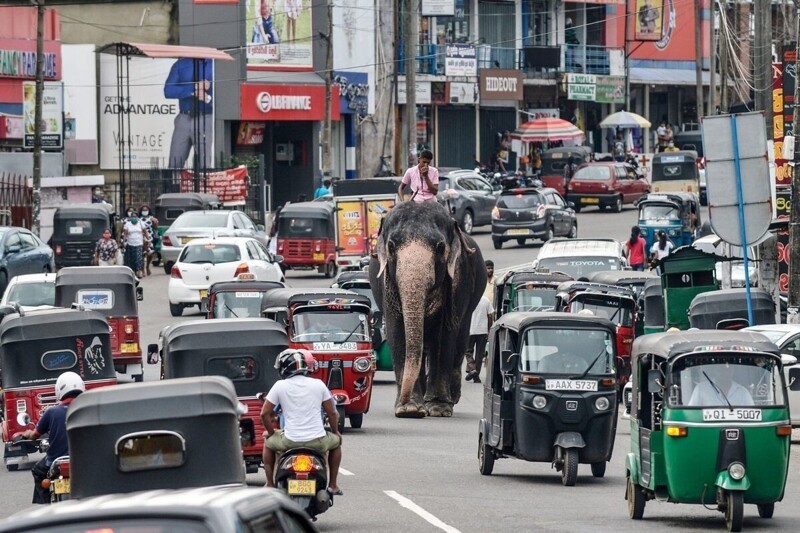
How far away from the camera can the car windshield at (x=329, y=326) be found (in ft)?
69.7

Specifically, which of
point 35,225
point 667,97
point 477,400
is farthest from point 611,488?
point 667,97

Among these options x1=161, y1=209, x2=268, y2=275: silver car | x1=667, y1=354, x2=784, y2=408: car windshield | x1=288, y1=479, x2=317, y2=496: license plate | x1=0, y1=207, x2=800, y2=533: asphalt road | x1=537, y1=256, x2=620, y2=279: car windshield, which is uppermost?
x1=161, y1=209, x2=268, y2=275: silver car

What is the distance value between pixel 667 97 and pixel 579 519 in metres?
79.7

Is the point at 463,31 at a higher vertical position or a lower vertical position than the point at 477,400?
higher

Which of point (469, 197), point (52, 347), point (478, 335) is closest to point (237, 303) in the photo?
point (478, 335)

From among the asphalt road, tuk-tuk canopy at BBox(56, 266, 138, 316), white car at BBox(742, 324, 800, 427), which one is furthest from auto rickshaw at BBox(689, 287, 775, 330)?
tuk-tuk canopy at BBox(56, 266, 138, 316)

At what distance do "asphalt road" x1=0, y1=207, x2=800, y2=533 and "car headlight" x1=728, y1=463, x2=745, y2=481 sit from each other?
0.43 meters

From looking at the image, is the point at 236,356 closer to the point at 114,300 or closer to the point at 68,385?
the point at 68,385

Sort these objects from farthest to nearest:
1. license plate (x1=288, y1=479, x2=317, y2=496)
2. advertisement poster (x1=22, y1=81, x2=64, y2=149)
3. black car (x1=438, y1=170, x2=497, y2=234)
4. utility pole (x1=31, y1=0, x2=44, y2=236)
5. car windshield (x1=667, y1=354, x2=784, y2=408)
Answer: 1. black car (x1=438, y1=170, x2=497, y2=234)
2. advertisement poster (x1=22, y1=81, x2=64, y2=149)
3. utility pole (x1=31, y1=0, x2=44, y2=236)
4. car windshield (x1=667, y1=354, x2=784, y2=408)
5. license plate (x1=288, y1=479, x2=317, y2=496)

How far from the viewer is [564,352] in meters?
17.3

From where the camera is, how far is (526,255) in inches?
1863

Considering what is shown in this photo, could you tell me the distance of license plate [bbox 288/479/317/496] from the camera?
12.7 m

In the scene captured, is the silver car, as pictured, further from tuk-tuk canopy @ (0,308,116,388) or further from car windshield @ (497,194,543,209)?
tuk-tuk canopy @ (0,308,116,388)

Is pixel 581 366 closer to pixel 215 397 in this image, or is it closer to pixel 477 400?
pixel 215 397
